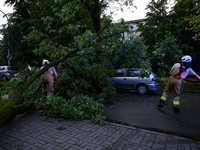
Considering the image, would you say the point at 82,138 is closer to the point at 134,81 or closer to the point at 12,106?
the point at 12,106

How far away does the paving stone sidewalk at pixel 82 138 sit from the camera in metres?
3.61

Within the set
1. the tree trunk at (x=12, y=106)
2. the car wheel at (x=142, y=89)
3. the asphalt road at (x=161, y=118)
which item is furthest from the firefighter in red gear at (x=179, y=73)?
the tree trunk at (x=12, y=106)

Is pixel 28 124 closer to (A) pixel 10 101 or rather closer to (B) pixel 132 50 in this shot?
(A) pixel 10 101

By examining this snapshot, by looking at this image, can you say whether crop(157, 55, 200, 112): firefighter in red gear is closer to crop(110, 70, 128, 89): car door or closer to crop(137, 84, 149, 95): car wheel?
crop(137, 84, 149, 95): car wheel

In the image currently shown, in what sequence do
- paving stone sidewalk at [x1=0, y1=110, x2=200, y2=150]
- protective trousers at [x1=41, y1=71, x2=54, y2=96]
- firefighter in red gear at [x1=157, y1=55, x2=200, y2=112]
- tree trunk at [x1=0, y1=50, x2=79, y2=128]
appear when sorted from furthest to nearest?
protective trousers at [x1=41, y1=71, x2=54, y2=96], firefighter in red gear at [x1=157, y1=55, x2=200, y2=112], tree trunk at [x1=0, y1=50, x2=79, y2=128], paving stone sidewalk at [x1=0, y1=110, x2=200, y2=150]

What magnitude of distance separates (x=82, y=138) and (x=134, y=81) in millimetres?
6911

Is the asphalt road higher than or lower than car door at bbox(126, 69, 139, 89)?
lower

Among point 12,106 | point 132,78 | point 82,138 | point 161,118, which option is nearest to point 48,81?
point 12,106

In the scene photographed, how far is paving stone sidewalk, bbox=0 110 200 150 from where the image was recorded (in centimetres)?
361

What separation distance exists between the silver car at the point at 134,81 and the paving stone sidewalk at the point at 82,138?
5.61 metres

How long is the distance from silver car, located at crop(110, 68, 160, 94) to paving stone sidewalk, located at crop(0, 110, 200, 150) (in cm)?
561

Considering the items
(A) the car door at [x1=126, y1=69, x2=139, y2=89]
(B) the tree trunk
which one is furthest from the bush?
(A) the car door at [x1=126, y1=69, x2=139, y2=89]

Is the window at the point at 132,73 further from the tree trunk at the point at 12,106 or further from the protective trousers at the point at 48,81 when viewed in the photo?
the tree trunk at the point at 12,106

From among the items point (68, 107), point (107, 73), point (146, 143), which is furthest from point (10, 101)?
point (107, 73)
